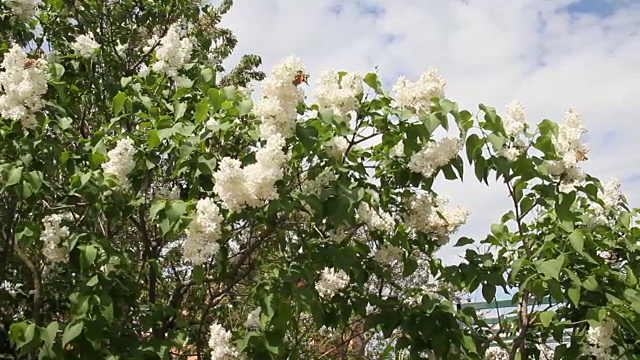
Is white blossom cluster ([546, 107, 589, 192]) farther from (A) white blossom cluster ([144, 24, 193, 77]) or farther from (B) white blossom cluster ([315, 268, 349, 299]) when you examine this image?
(A) white blossom cluster ([144, 24, 193, 77])

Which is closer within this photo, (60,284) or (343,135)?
(343,135)

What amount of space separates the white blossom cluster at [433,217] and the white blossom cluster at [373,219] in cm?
12

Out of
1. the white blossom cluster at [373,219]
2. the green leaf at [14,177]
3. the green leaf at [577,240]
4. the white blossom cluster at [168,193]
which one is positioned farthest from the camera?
the white blossom cluster at [168,193]

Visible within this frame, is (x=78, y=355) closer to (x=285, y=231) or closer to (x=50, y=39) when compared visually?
(x=285, y=231)

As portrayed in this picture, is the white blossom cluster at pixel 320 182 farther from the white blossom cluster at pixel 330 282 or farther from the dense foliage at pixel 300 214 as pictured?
the white blossom cluster at pixel 330 282

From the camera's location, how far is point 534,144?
7.73 feet

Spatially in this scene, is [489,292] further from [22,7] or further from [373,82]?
[22,7]

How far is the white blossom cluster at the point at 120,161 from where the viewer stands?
2.30 m

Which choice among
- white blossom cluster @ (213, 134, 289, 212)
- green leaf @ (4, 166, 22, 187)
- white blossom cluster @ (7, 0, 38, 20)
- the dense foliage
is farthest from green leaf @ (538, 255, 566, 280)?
white blossom cluster @ (7, 0, 38, 20)

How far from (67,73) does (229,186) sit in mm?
1439

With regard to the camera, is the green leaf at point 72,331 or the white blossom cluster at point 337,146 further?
the white blossom cluster at point 337,146

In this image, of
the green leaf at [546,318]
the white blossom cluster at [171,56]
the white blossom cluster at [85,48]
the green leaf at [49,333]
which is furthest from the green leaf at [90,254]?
the green leaf at [546,318]

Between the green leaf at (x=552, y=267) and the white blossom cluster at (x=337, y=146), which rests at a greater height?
the white blossom cluster at (x=337, y=146)

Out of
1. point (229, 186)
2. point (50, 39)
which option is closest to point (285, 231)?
point (229, 186)
